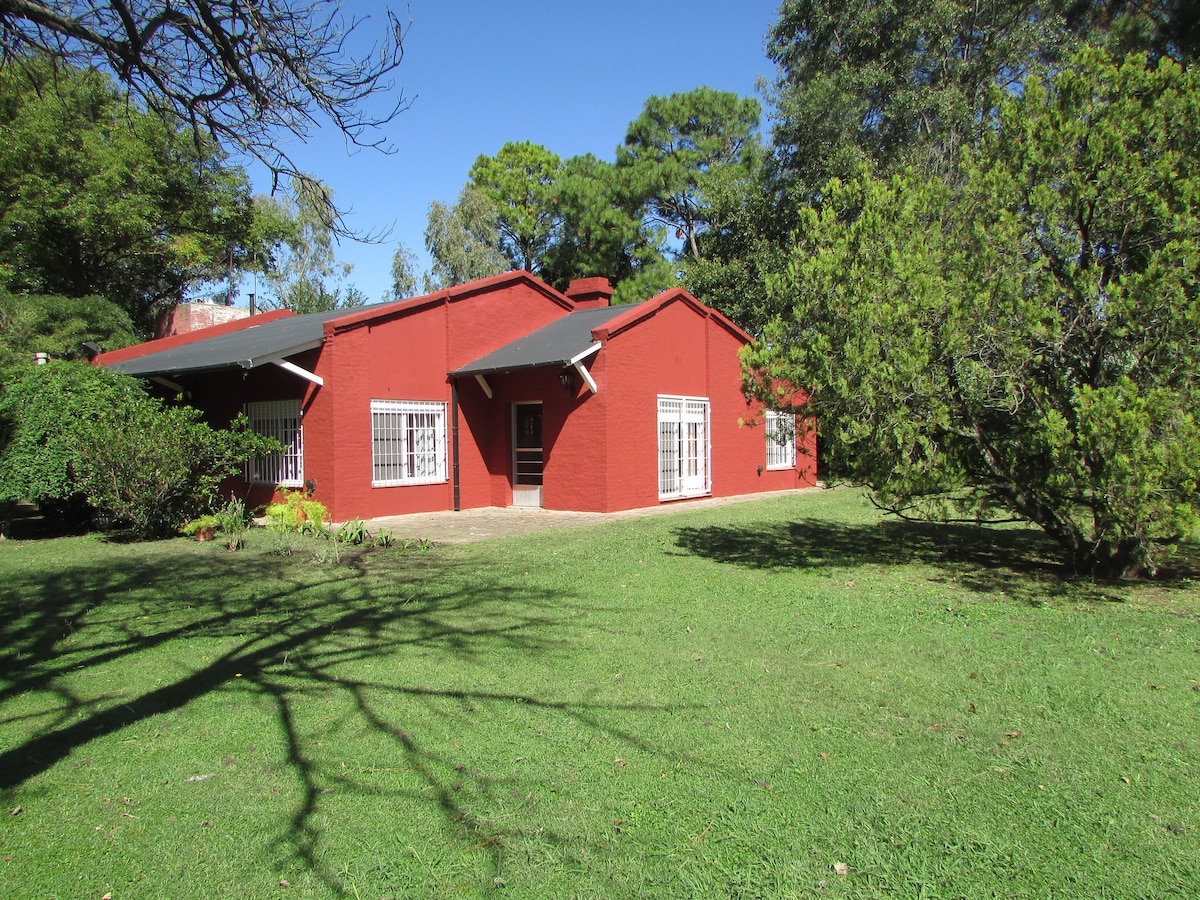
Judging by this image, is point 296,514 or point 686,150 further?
point 686,150

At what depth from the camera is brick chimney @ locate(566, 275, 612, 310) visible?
65.5 feet

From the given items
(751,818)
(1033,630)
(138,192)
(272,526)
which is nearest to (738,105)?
(138,192)

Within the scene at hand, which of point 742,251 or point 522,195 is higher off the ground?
point 522,195

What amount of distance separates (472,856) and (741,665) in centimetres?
281

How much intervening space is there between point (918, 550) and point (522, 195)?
3559cm

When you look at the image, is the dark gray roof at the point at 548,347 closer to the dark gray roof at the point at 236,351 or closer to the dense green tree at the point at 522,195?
the dark gray roof at the point at 236,351

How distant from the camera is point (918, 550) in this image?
10617mm

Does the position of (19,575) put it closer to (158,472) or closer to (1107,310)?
(158,472)

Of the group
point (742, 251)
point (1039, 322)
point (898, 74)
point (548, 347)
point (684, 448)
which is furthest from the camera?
point (742, 251)

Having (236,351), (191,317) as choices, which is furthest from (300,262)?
(236,351)

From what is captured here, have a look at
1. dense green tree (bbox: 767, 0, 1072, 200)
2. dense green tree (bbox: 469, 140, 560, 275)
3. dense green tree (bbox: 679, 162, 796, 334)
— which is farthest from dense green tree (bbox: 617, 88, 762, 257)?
dense green tree (bbox: 767, 0, 1072, 200)

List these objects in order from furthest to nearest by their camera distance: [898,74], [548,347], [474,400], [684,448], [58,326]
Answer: [58,326] < [898,74] < [684,448] < [474,400] < [548,347]

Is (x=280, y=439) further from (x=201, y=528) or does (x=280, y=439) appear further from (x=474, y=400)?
(x=474, y=400)

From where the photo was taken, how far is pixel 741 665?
5.46 m
